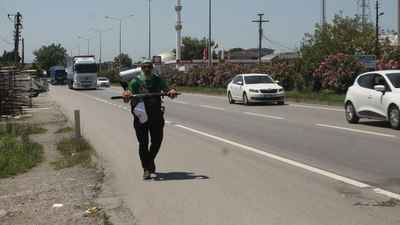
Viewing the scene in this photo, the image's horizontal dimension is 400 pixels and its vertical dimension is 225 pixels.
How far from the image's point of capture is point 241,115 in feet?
67.9

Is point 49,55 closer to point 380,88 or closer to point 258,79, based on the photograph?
point 258,79

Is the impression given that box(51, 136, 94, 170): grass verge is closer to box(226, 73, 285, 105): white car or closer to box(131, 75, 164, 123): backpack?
box(131, 75, 164, 123): backpack

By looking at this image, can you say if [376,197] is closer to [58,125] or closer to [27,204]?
[27,204]

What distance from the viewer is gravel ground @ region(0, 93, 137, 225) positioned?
21.0 ft

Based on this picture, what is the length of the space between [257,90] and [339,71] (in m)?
4.82

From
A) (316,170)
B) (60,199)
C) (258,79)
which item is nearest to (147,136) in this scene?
(60,199)

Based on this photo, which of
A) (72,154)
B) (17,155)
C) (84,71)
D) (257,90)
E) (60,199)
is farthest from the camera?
(84,71)

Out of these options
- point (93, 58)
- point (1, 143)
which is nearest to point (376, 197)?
point (1, 143)

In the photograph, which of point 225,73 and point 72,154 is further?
point 225,73

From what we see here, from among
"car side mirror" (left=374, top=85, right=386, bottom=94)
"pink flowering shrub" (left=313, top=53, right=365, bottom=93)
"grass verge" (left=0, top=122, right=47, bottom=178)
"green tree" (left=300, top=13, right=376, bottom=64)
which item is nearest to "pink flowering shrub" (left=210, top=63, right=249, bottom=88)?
"green tree" (left=300, top=13, right=376, bottom=64)

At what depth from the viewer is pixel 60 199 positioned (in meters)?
7.45

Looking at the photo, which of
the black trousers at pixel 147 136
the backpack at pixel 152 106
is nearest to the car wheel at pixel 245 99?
the black trousers at pixel 147 136

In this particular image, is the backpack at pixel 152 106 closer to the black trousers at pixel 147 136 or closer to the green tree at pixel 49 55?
the black trousers at pixel 147 136

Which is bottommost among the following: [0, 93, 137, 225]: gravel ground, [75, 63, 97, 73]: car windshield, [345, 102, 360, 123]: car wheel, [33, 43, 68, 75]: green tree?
[0, 93, 137, 225]: gravel ground
